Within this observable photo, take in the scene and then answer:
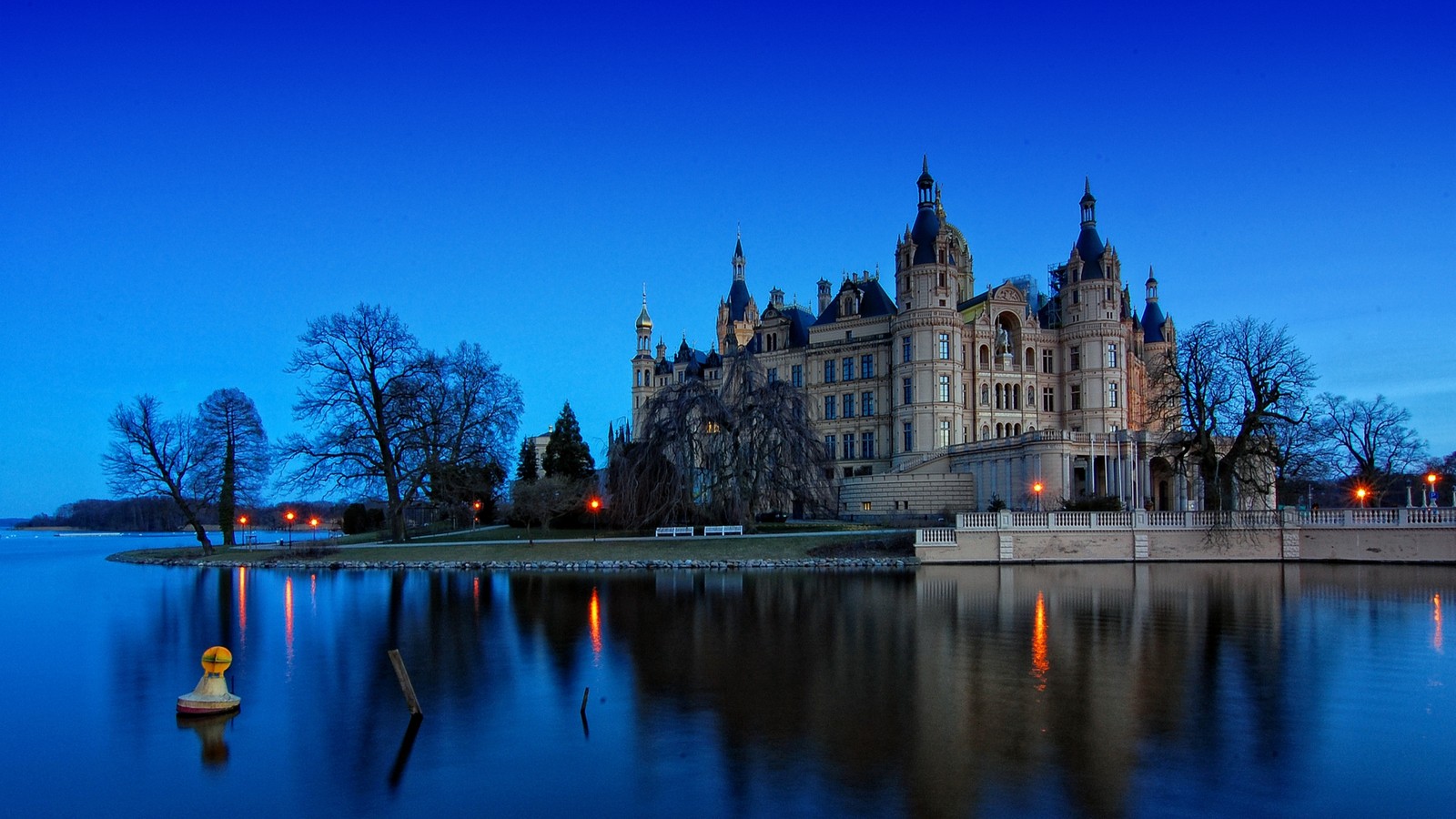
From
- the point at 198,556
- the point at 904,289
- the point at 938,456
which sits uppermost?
the point at 904,289

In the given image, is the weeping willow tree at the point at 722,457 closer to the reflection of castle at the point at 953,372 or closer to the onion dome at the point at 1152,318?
the reflection of castle at the point at 953,372

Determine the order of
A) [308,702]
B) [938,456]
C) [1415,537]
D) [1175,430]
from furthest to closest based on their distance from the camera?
[938,456] → [1175,430] → [1415,537] → [308,702]

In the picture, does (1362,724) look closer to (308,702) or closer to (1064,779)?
(1064,779)

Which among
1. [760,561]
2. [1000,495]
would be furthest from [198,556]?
[1000,495]

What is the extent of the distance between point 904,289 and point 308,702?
165ft

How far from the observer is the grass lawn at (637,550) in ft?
125

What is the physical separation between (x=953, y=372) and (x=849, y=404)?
27.7ft

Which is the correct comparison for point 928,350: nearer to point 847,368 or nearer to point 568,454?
point 847,368

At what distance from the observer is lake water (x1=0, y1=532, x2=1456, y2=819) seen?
9852mm

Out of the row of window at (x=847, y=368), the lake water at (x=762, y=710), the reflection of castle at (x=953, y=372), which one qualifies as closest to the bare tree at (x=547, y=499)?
the reflection of castle at (x=953, y=372)

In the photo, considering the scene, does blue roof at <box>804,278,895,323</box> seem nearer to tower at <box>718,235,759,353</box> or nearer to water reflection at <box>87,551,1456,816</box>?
tower at <box>718,235,759,353</box>

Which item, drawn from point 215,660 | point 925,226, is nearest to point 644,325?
point 925,226

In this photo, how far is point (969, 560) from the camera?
36719mm

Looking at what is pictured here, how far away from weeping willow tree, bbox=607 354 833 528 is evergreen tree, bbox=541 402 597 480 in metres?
13.7
